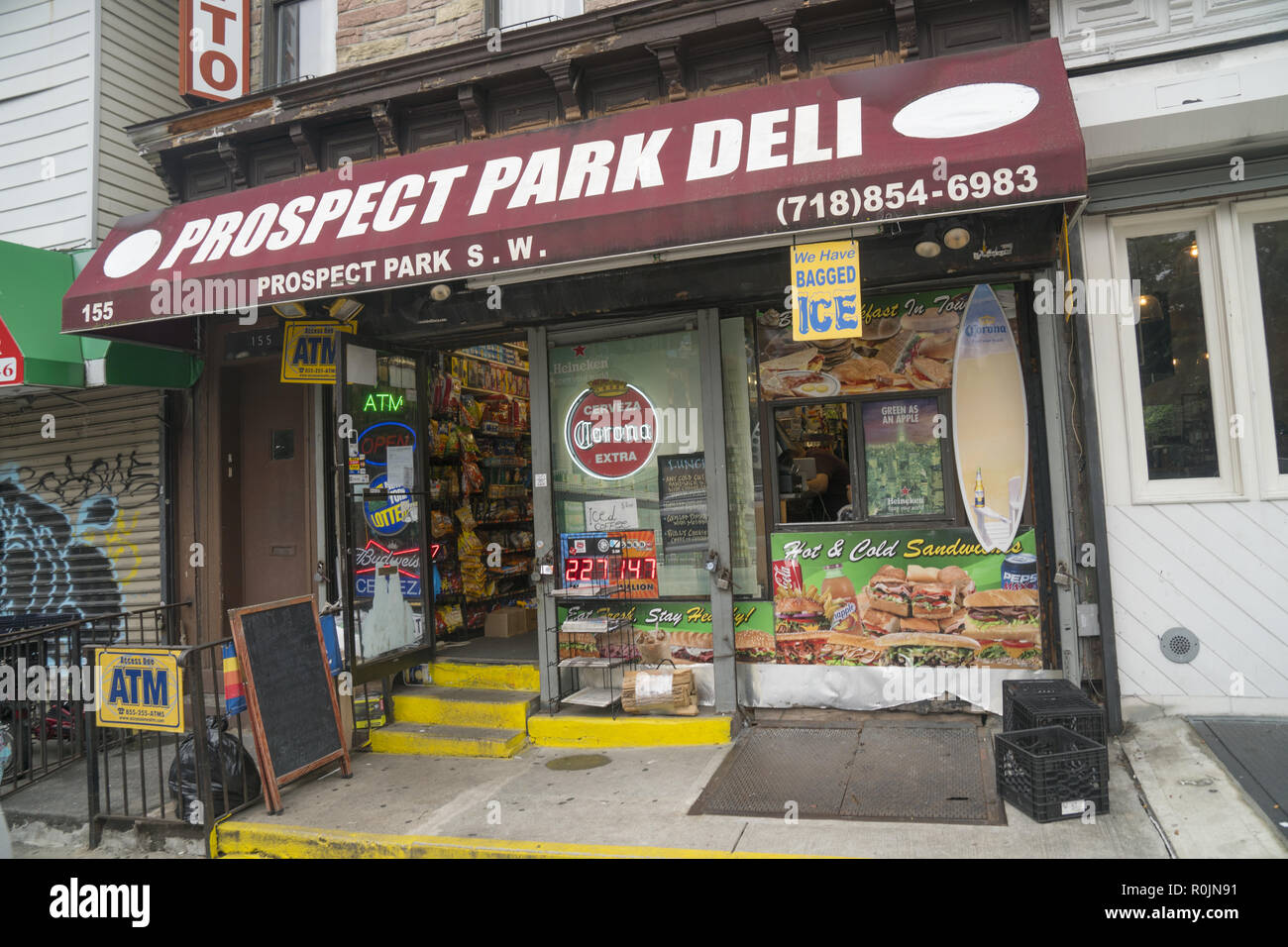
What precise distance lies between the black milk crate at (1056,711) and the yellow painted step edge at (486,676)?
3.78m

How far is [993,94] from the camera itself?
198 inches

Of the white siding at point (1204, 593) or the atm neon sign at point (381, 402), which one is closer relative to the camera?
the white siding at point (1204, 593)

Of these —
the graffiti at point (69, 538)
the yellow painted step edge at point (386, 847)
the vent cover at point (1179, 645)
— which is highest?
the graffiti at point (69, 538)

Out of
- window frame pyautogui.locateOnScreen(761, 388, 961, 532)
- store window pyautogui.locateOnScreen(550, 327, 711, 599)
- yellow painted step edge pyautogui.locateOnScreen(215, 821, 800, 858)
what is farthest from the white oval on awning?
yellow painted step edge pyautogui.locateOnScreen(215, 821, 800, 858)

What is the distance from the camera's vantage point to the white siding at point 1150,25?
5.34m

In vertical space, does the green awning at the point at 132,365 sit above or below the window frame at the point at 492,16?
below

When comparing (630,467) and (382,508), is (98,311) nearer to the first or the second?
(382,508)

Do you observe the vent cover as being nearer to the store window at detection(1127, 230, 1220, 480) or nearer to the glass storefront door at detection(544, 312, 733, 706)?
the store window at detection(1127, 230, 1220, 480)

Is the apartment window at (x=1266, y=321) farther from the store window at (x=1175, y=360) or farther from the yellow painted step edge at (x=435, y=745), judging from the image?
the yellow painted step edge at (x=435, y=745)

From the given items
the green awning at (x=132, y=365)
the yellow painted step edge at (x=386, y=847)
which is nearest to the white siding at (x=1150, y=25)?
the yellow painted step edge at (x=386, y=847)

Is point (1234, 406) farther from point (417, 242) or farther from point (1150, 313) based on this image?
point (417, 242)

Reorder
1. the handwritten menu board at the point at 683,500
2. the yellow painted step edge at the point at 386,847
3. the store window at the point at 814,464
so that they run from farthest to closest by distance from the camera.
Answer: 1. the handwritten menu board at the point at 683,500
2. the store window at the point at 814,464
3. the yellow painted step edge at the point at 386,847

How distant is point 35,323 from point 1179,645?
9962 millimetres

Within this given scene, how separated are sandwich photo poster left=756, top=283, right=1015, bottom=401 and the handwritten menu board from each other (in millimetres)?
861
